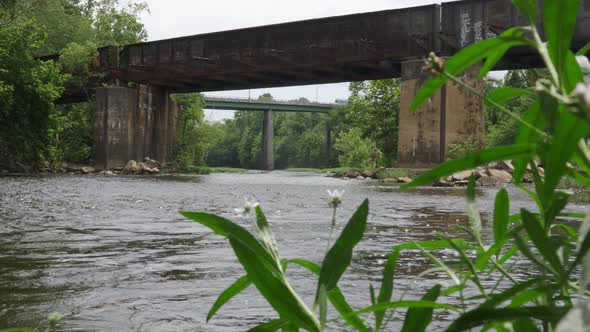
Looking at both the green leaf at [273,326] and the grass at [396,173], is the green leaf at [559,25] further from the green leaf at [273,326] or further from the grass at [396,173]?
the grass at [396,173]

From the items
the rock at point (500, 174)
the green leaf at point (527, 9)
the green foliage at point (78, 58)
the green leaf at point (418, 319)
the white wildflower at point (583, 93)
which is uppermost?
the green foliage at point (78, 58)

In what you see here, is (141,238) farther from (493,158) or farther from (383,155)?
(383,155)

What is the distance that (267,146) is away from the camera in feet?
259

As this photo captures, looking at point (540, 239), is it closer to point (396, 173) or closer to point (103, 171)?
point (396, 173)

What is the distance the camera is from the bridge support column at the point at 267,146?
3046 inches

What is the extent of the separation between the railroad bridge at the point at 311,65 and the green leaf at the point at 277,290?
17635 millimetres

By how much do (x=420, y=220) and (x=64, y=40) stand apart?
131 ft

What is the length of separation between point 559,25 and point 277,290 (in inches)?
19.1

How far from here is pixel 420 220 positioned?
6.23 metres

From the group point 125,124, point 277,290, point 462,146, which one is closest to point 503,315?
point 277,290

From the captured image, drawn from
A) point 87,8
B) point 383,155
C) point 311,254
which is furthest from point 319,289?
point 87,8

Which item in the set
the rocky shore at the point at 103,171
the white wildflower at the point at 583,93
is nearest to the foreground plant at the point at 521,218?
the white wildflower at the point at 583,93

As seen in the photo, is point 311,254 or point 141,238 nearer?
point 311,254

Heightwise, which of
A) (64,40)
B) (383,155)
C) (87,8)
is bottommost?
(383,155)
